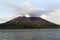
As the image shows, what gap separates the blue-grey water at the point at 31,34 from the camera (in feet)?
6.28

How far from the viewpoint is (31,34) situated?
195 cm

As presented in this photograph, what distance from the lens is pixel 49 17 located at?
75.7 inches

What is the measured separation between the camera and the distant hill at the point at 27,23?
1893 millimetres

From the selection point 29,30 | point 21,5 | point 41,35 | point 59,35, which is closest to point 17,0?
point 21,5

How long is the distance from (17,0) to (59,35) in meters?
0.77

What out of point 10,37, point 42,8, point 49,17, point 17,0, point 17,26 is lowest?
point 10,37

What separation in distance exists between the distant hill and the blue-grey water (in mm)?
56

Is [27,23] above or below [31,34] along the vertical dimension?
above

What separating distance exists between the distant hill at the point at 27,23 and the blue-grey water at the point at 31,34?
6cm

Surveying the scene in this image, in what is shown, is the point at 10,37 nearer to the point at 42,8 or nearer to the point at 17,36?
the point at 17,36

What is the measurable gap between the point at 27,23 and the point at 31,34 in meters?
0.17

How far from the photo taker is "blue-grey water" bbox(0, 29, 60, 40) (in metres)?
1.92

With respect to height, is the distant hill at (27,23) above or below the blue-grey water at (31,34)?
above

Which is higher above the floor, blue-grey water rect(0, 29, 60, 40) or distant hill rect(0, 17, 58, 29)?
distant hill rect(0, 17, 58, 29)
